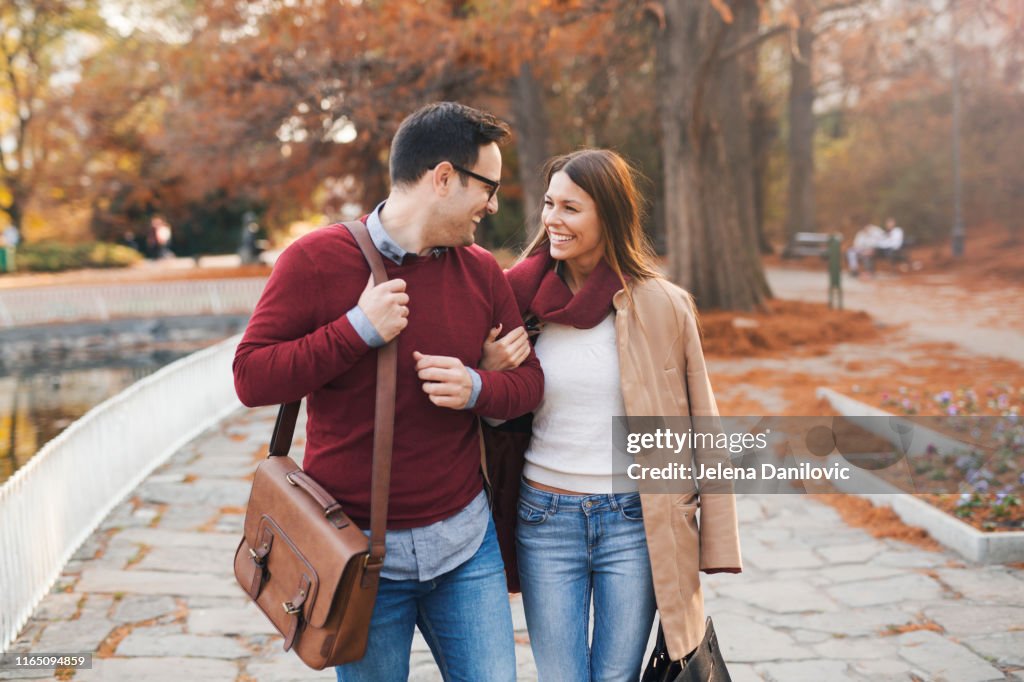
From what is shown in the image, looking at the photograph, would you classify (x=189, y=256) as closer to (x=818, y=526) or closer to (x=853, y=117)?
(x=853, y=117)

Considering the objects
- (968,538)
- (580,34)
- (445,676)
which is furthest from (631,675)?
(580,34)

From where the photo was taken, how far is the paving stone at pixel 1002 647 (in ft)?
13.3

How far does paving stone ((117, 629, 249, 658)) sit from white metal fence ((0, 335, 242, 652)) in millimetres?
559

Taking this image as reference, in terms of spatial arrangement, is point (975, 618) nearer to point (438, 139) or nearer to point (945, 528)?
point (945, 528)

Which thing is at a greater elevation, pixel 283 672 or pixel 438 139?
pixel 438 139

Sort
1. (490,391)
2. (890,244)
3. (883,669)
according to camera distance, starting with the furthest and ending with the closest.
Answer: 1. (890,244)
2. (883,669)
3. (490,391)

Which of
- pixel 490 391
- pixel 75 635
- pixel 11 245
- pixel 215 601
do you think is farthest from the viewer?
pixel 11 245

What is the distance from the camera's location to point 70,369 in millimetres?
15703

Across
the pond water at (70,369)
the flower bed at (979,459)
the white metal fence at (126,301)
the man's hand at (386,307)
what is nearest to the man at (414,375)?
the man's hand at (386,307)

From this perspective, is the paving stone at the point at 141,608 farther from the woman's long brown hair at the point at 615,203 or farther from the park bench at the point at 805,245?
the park bench at the point at 805,245

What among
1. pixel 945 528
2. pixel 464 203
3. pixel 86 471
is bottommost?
pixel 945 528

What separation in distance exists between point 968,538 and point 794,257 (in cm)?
2486

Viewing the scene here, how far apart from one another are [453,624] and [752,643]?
2366 millimetres

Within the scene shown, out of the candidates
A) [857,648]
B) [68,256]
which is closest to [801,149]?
[68,256]
